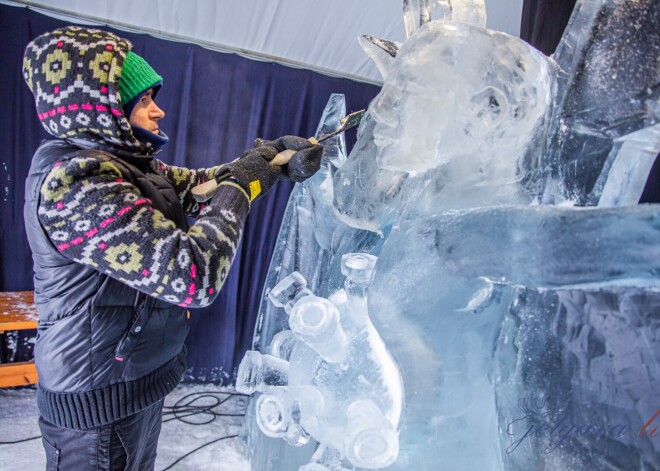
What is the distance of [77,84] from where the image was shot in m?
0.79

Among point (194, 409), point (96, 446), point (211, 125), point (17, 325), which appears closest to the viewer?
point (96, 446)

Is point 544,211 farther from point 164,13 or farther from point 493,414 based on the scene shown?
point 164,13

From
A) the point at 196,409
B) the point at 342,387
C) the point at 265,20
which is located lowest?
the point at 196,409

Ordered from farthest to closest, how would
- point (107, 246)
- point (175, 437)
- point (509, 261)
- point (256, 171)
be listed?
1. point (175, 437)
2. point (256, 171)
3. point (107, 246)
4. point (509, 261)

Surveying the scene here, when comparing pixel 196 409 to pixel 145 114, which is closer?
pixel 145 114

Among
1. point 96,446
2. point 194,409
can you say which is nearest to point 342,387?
point 96,446

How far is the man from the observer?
2.44 feet

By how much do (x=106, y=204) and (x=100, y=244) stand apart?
70 millimetres

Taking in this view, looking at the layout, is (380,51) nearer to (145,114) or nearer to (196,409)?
(145,114)

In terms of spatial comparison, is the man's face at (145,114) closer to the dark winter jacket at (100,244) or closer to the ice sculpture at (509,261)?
the dark winter jacket at (100,244)

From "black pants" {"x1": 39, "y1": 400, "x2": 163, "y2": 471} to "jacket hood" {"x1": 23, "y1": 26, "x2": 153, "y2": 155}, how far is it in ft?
1.95

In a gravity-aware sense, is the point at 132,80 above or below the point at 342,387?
above

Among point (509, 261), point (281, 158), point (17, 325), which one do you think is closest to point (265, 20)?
point (281, 158)

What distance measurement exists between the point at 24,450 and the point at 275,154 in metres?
1.75
